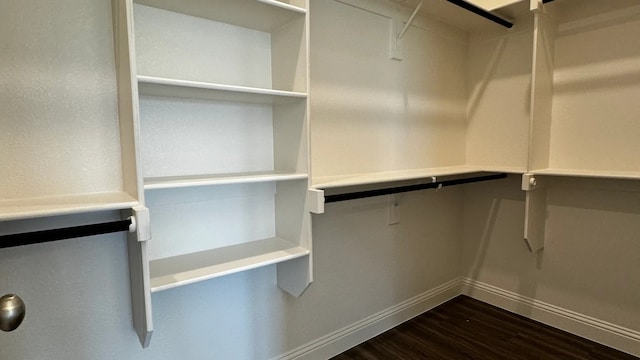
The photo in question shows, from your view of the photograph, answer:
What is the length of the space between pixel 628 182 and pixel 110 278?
2.90 meters

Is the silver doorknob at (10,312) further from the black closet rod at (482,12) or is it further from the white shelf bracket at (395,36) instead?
the black closet rod at (482,12)

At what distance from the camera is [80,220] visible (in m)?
1.35

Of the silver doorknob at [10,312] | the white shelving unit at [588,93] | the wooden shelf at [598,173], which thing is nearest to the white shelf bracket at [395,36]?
the white shelving unit at [588,93]

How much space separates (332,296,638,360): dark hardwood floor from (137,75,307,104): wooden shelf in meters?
1.65

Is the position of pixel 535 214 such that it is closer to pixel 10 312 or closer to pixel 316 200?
pixel 316 200

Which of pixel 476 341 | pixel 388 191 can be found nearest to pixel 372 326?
pixel 476 341

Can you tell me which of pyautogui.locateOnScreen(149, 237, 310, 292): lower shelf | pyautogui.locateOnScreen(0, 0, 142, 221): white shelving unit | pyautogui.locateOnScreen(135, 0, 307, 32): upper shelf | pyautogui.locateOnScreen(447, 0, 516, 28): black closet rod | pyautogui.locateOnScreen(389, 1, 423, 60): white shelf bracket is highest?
pyautogui.locateOnScreen(447, 0, 516, 28): black closet rod

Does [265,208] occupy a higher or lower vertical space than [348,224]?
higher

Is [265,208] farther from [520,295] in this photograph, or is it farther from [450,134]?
[520,295]

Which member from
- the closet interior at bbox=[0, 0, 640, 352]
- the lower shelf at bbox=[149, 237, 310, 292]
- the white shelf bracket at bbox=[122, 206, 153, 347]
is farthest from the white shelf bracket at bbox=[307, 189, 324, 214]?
the white shelf bracket at bbox=[122, 206, 153, 347]

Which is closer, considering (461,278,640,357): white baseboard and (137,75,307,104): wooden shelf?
(137,75,307,104): wooden shelf

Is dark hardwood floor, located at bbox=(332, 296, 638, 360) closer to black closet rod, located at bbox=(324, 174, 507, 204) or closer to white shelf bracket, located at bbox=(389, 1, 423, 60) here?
black closet rod, located at bbox=(324, 174, 507, 204)

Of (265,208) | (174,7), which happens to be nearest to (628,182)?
(265,208)

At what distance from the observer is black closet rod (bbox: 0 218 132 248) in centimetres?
99
